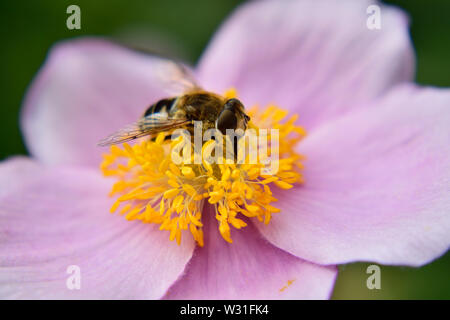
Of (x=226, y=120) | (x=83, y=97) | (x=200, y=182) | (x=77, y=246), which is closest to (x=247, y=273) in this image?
(x=200, y=182)

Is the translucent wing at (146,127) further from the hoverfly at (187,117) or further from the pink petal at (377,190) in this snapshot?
the pink petal at (377,190)

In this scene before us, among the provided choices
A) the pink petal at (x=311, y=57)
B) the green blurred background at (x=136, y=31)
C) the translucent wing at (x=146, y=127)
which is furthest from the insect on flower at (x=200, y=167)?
the green blurred background at (x=136, y=31)

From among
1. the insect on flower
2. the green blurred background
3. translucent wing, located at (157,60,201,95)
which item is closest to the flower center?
the insect on flower

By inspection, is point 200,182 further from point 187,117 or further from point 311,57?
point 311,57

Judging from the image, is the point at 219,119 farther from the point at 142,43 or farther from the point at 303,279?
the point at 142,43

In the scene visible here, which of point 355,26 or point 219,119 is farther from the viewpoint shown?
point 355,26
